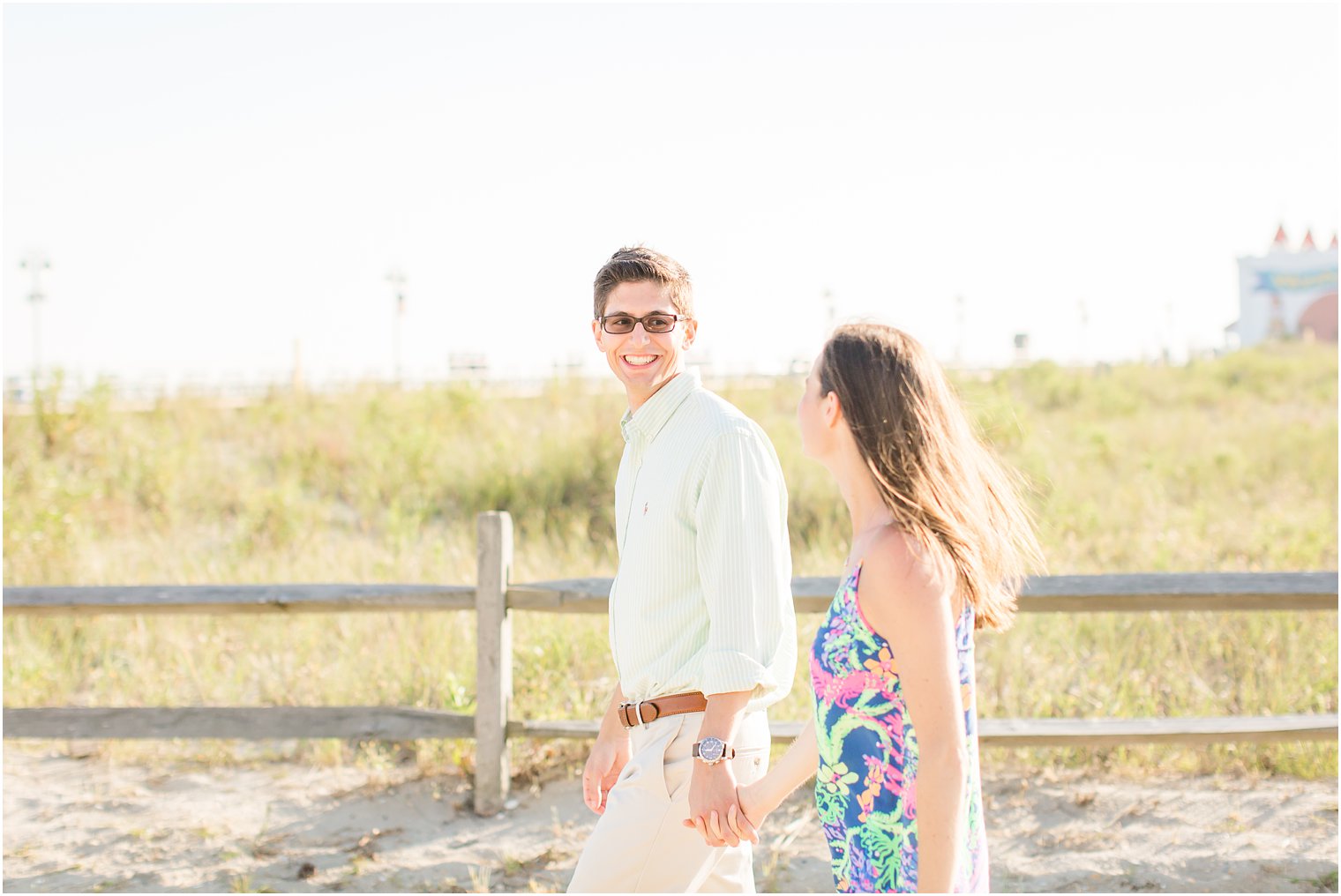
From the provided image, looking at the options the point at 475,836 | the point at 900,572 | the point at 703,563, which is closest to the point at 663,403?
the point at 703,563

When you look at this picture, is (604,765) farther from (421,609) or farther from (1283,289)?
(1283,289)

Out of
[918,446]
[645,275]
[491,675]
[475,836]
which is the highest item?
Result: [645,275]

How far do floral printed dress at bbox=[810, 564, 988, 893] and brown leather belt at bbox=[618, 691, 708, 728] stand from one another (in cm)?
40

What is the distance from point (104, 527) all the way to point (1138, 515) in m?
A: 9.83

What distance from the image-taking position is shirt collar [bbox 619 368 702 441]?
2553 millimetres

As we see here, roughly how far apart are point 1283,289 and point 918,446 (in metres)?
74.1

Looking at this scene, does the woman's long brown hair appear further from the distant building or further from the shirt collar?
the distant building

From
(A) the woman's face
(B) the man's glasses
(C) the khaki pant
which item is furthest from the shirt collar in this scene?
(C) the khaki pant

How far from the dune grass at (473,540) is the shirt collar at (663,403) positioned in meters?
0.79

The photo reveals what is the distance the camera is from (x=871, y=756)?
6.36 feet

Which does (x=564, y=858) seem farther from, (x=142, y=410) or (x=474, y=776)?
(x=142, y=410)

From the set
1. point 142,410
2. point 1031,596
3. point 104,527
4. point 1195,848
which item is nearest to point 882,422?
point 1031,596

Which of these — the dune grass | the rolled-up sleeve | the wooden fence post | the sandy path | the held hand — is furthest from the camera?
the dune grass

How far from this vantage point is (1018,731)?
4691 mm
